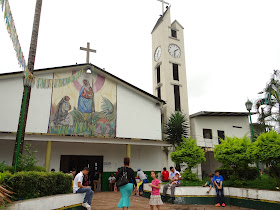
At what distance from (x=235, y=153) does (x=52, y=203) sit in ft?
25.5

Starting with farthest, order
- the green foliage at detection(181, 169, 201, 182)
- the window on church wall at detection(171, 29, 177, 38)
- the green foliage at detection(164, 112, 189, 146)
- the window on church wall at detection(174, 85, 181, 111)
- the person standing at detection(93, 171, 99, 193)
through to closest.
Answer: the window on church wall at detection(171, 29, 177, 38) → the window on church wall at detection(174, 85, 181, 111) → the green foliage at detection(164, 112, 189, 146) → the person standing at detection(93, 171, 99, 193) → the green foliage at detection(181, 169, 201, 182)

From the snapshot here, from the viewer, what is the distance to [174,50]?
82.5 ft

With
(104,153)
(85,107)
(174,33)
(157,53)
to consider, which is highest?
(174,33)

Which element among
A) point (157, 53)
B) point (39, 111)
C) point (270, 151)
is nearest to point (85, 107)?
point (39, 111)

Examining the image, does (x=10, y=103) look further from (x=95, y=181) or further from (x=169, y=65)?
(x=169, y=65)

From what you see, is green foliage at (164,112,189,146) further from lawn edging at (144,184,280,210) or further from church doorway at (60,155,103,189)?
lawn edging at (144,184,280,210)

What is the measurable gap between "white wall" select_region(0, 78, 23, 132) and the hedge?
9.28 m

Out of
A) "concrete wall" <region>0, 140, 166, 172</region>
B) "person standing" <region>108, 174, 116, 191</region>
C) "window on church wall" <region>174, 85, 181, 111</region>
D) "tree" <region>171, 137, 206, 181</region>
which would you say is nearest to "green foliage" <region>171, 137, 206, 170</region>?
"tree" <region>171, 137, 206, 181</region>

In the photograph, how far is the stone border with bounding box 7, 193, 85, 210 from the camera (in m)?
5.61

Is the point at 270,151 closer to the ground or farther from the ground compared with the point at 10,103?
closer to the ground

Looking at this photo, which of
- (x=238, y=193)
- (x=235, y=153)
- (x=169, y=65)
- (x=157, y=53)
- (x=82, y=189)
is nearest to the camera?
(x=82, y=189)

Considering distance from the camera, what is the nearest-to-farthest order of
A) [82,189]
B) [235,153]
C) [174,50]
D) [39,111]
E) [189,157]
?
[82,189], [235,153], [189,157], [39,111], [174,50]

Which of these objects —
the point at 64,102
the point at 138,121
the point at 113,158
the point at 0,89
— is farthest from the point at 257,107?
the point at 0,89

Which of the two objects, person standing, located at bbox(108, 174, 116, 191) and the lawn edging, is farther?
person standing, located at bbox(108, 174, 116, 191)
